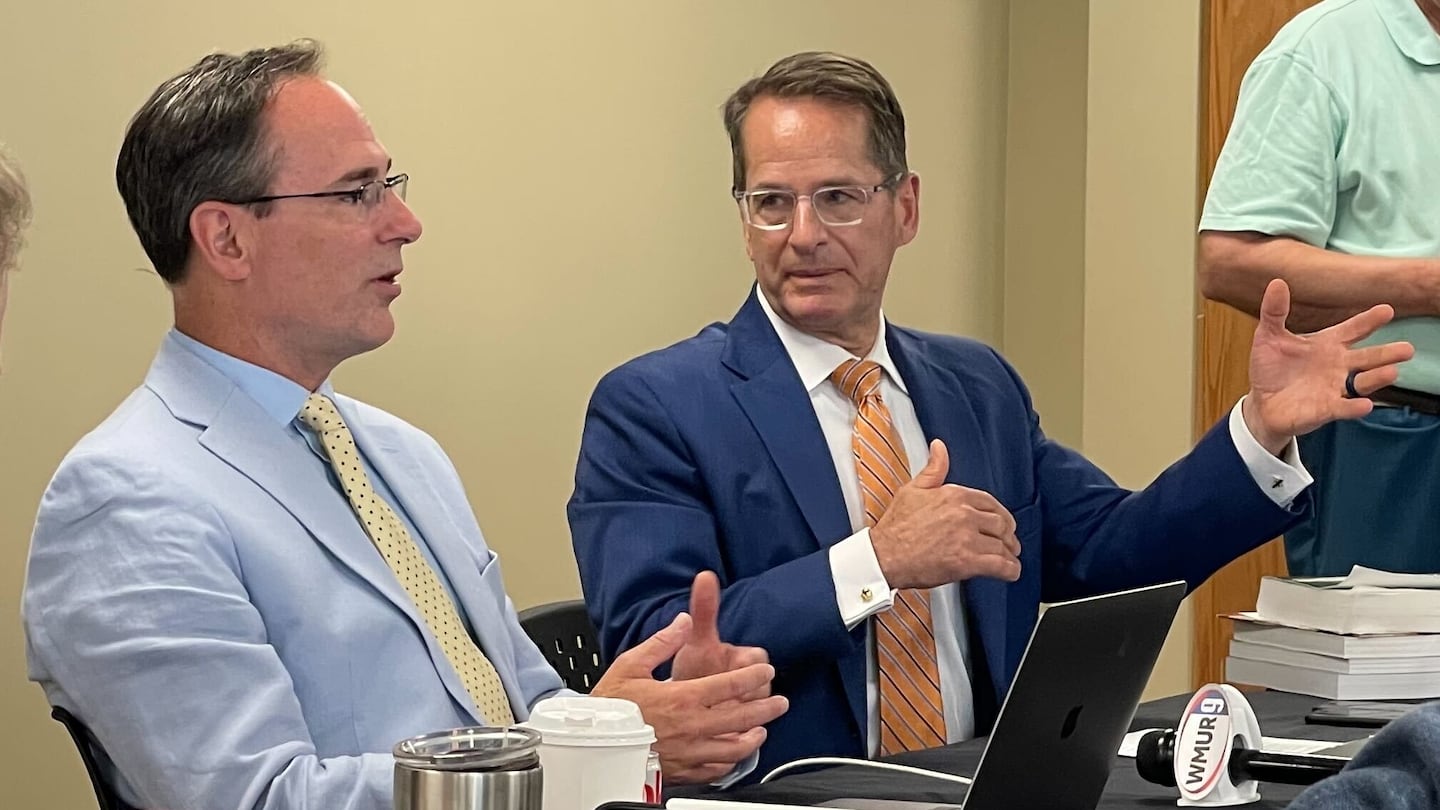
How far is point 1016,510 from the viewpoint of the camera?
257cm

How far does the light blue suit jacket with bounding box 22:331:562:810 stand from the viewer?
164cm

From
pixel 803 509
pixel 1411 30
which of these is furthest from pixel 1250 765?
pixel 1411 30

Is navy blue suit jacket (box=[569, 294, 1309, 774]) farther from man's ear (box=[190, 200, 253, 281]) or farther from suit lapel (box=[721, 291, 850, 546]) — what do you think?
man's ear (box=[190, 200, 253, 281])

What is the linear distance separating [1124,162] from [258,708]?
3.00m

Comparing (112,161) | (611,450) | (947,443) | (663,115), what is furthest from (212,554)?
(663,115)

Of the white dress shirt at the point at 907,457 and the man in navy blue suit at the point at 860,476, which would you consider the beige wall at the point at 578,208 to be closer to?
the man in navy blue suit at the point at 860,476

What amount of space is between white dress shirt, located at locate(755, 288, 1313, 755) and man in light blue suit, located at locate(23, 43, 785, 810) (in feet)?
1.45

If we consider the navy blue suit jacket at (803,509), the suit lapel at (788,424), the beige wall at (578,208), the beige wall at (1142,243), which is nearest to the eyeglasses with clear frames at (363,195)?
the navy blue suit jacket at (803,509)

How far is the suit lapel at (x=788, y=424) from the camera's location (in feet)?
7.59

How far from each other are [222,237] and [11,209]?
31cm

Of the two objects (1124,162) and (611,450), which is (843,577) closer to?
(611,450)

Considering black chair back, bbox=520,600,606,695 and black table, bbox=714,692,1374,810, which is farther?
black chair back, bbox=520,600,606,695

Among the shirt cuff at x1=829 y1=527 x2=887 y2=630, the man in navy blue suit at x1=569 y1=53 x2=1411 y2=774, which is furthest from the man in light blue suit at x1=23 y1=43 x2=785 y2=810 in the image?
the shirt cuff at x1=829 y1=527 x2=887 y2=630

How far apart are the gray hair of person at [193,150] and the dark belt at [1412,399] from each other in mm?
1497
